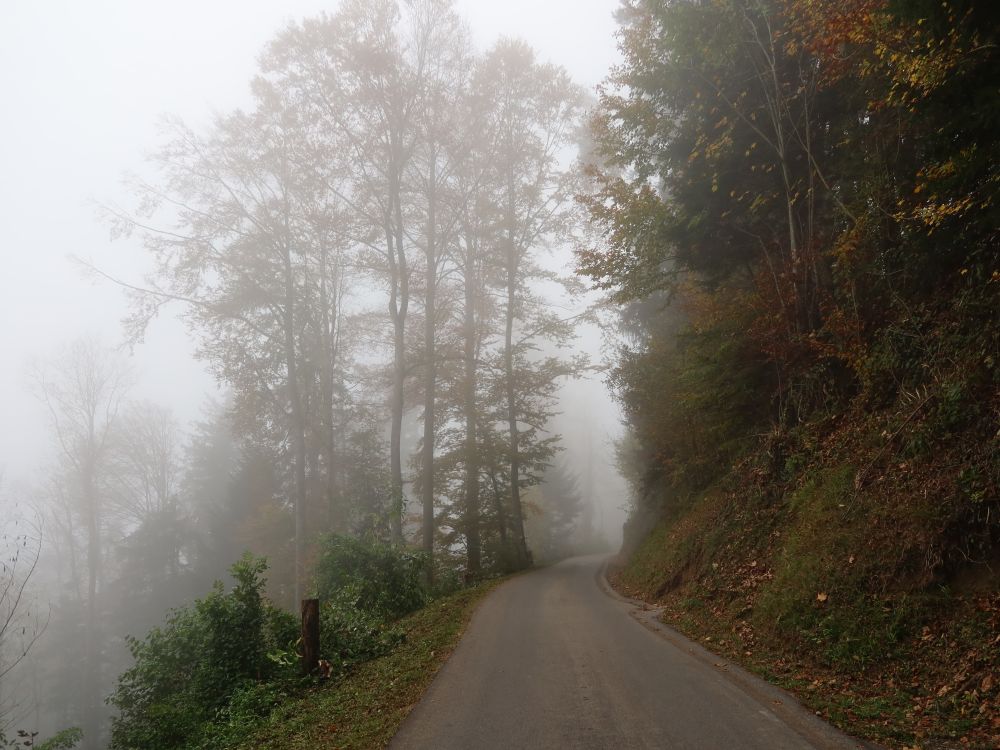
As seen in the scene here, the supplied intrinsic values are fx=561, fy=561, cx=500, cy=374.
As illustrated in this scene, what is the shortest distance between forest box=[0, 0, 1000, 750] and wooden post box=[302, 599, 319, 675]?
24 centimetres

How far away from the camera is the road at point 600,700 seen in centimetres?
466

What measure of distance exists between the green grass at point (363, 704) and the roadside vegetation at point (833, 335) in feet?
12.7

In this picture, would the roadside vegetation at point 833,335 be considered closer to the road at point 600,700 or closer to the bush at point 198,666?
the road at point 600,700

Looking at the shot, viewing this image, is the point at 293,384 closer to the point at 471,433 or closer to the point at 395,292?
the point at 395,292

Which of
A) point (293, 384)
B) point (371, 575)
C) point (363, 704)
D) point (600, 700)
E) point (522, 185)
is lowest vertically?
point (600, 700)

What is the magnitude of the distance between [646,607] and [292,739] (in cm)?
716

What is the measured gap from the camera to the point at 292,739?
19.2 ft

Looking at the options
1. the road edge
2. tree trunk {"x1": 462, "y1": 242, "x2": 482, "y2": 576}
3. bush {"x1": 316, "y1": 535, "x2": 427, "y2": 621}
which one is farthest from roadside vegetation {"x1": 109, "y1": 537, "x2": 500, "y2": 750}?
tree trunk {"x1": 462, "y1": 242, "x2": 482, "y2": 576}

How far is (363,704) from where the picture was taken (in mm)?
6367

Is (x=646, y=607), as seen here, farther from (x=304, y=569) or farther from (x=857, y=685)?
(x=304, y=569)

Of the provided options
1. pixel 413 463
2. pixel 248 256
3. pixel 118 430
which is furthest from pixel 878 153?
pixel 118 430

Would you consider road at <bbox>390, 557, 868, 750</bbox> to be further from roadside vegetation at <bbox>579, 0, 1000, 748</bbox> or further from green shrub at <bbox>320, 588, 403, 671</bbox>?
green shrub at <bbox>320, 588, 403, 671</bbox>

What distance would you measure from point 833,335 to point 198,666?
1170cm

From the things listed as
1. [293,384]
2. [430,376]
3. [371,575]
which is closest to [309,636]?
[371,575]
